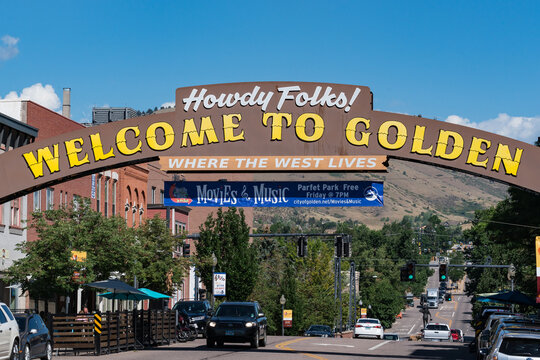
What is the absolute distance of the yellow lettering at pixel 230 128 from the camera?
104 ft

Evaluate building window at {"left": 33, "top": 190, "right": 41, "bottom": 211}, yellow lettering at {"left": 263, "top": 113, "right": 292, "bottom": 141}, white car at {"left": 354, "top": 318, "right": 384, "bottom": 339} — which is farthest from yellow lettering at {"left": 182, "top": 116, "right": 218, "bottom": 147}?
white car at {"left": 354, "top": 318, "right": 384, "bottom": 339}

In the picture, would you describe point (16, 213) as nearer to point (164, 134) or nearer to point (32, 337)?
point (164, 134)

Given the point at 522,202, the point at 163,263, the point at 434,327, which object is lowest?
the point at 434,327

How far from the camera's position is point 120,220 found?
43312 mm

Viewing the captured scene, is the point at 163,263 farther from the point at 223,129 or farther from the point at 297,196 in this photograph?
the point at 223,129

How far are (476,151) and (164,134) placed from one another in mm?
10557

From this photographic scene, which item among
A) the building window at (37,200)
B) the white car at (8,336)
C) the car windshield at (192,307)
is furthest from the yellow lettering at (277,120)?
the building window at (37,200)

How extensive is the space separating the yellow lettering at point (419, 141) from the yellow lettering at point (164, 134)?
8268 millimetres

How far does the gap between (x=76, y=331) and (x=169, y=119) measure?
8.24 metres

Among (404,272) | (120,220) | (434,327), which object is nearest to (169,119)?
(120,220)

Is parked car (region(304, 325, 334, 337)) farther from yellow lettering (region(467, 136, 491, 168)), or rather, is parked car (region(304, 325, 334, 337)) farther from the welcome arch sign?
yellow lettering (region(467, 136, 491, 168))

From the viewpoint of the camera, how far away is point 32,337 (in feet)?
83.5

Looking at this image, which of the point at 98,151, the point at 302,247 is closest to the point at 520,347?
the point at 98,151

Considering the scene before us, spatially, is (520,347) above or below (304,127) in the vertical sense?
below
